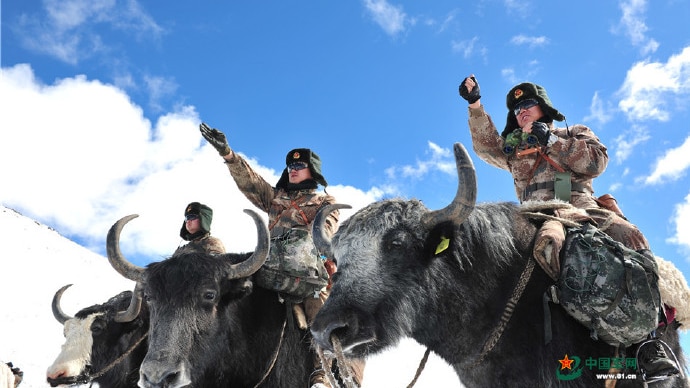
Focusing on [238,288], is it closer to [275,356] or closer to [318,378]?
[275,356]

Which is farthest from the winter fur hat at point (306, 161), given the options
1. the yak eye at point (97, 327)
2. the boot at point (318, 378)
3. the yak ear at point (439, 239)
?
the yak ear at point (439, 239)

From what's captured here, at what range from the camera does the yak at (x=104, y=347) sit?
689 cm

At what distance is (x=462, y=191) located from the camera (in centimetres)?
368

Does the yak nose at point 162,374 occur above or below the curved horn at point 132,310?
below

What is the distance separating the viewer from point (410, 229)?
12.7ft

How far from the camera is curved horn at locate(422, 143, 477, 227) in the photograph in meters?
3.65

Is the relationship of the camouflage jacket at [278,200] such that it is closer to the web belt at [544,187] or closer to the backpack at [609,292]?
the web belt at [544,187]

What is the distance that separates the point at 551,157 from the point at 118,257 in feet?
16.6

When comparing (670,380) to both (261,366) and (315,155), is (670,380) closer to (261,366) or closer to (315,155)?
(261,366)

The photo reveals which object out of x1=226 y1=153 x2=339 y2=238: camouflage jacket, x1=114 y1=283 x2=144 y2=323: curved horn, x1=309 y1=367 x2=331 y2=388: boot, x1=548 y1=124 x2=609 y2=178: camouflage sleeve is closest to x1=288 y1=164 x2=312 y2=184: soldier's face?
x1=226 y1=153 x2=339 y2=238: camouflage jacket

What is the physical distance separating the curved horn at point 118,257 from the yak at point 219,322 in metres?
0.01

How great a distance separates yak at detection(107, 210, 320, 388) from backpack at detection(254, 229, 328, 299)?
217 millimetres

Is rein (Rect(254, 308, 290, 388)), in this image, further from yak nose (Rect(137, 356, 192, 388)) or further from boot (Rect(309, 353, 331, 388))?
yak nose (Rect(137, 356, 192, 388))

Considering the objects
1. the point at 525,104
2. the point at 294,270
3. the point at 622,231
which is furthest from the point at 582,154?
the point at 294,270
